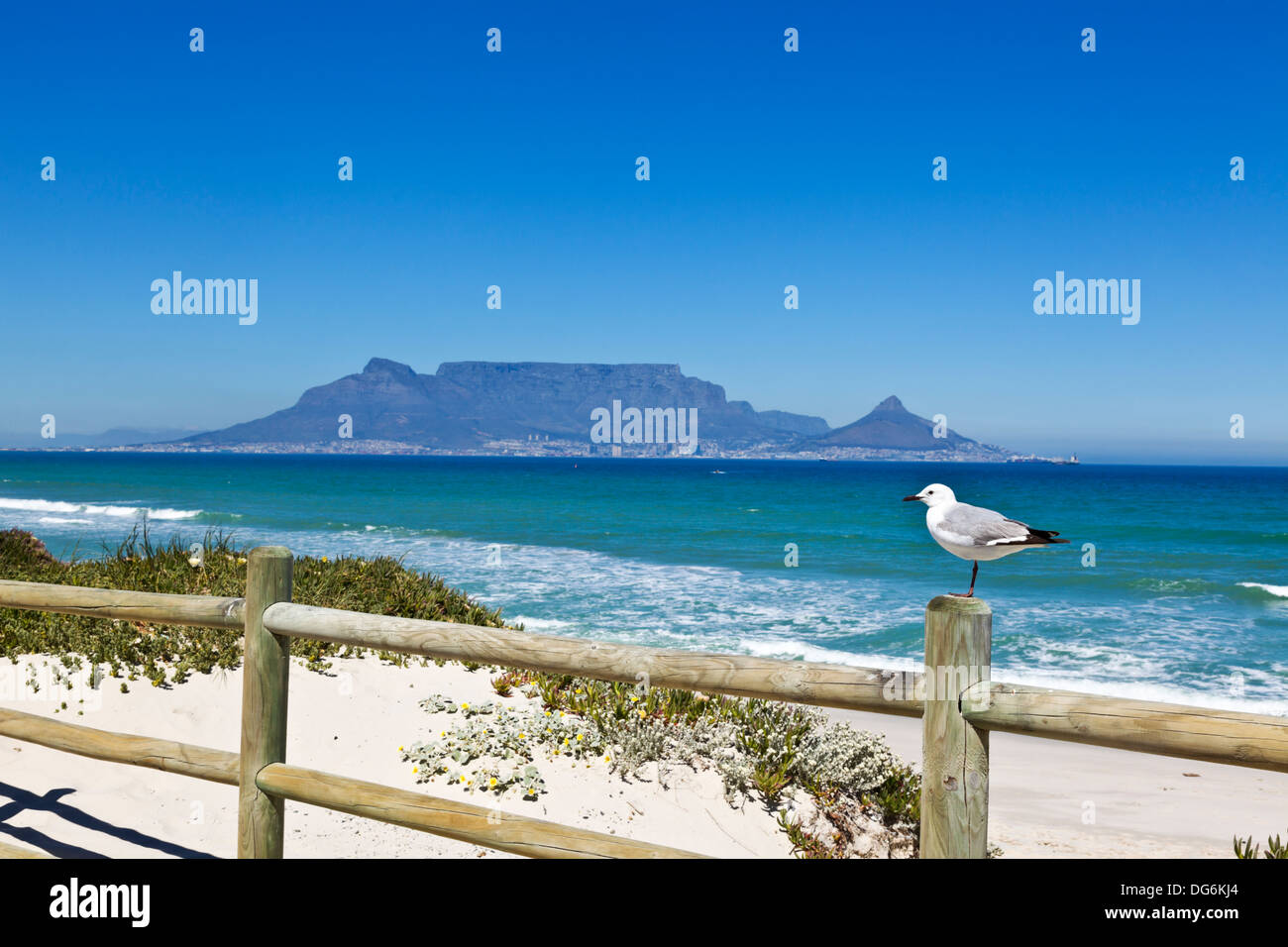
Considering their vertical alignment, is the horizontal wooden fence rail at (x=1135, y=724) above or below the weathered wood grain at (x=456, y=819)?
above

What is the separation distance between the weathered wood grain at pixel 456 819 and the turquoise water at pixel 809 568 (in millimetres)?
7415

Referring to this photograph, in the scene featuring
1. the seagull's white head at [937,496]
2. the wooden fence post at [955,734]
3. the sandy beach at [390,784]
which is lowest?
the sandy beach at [390,784]

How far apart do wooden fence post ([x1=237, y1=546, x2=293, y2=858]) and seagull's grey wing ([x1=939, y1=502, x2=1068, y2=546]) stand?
2551 millimetres

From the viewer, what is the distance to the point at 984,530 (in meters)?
3.45

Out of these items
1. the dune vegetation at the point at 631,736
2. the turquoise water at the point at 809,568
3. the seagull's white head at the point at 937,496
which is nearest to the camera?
the seagull's white head at the point at 937,496

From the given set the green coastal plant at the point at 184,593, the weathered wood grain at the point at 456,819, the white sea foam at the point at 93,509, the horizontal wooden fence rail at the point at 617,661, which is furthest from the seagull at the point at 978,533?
the white sea foam at the point at 93,509

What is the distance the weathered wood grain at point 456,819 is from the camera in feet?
9.23

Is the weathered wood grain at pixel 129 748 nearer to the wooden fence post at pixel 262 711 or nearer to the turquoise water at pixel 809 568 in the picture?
the wooden fence post at pixel 262 711

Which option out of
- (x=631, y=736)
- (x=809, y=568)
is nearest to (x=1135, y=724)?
(x=631, y=736)

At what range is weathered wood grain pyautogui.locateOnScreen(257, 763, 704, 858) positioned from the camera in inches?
111

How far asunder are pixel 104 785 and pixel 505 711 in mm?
2621

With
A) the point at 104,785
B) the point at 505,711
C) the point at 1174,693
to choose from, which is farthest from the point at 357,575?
the point at 1174,693

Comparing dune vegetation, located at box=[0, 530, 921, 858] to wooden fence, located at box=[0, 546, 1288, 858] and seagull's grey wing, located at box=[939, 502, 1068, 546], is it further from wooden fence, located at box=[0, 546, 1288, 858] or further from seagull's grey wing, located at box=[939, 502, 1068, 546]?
seagull's grey wing, located at box=[939, 502, 1068, 546]
